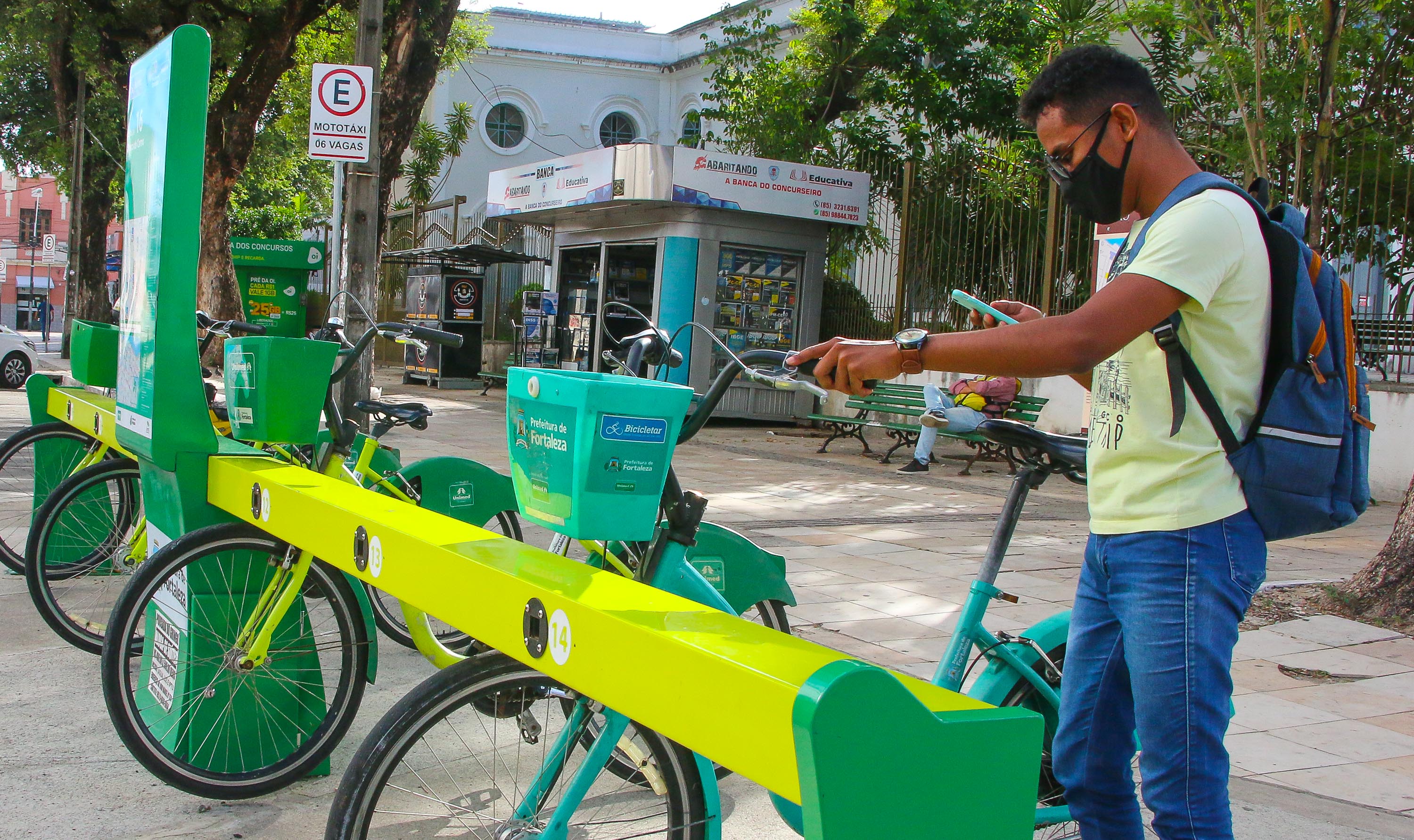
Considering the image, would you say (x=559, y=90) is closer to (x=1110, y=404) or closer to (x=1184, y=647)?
(x=1110, y=404)

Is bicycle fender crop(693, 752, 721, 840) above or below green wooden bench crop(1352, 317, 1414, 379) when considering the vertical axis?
below

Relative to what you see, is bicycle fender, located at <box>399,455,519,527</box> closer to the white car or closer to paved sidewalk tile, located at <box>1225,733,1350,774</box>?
paved sidewalk tile, located at <box>1225,733,1350,774</box>

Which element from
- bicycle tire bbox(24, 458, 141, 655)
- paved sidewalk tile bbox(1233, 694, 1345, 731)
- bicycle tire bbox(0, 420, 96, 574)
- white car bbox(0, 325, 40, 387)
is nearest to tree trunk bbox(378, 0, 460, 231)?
white car bbox(0, 325, 40, 387)

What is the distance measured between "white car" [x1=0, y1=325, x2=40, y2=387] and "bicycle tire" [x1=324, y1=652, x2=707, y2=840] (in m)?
17.5

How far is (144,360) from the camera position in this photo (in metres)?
3.23

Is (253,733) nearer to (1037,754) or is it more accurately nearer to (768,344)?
(1037,754)

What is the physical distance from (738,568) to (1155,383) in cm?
167

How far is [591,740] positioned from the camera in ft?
7.14

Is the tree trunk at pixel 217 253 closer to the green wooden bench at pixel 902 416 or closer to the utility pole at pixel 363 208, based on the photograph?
the utility pole at pixel 363 208

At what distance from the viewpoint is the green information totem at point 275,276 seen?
41.3 ft

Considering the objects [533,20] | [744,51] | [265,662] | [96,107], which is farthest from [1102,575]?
[533,20]

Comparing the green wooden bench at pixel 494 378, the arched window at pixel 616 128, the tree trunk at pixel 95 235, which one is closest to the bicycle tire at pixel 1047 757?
the green wooden bench at pixel 494 378

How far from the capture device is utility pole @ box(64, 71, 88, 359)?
23078 mm

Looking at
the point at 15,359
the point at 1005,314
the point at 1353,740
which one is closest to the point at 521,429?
the point at 1005,314
